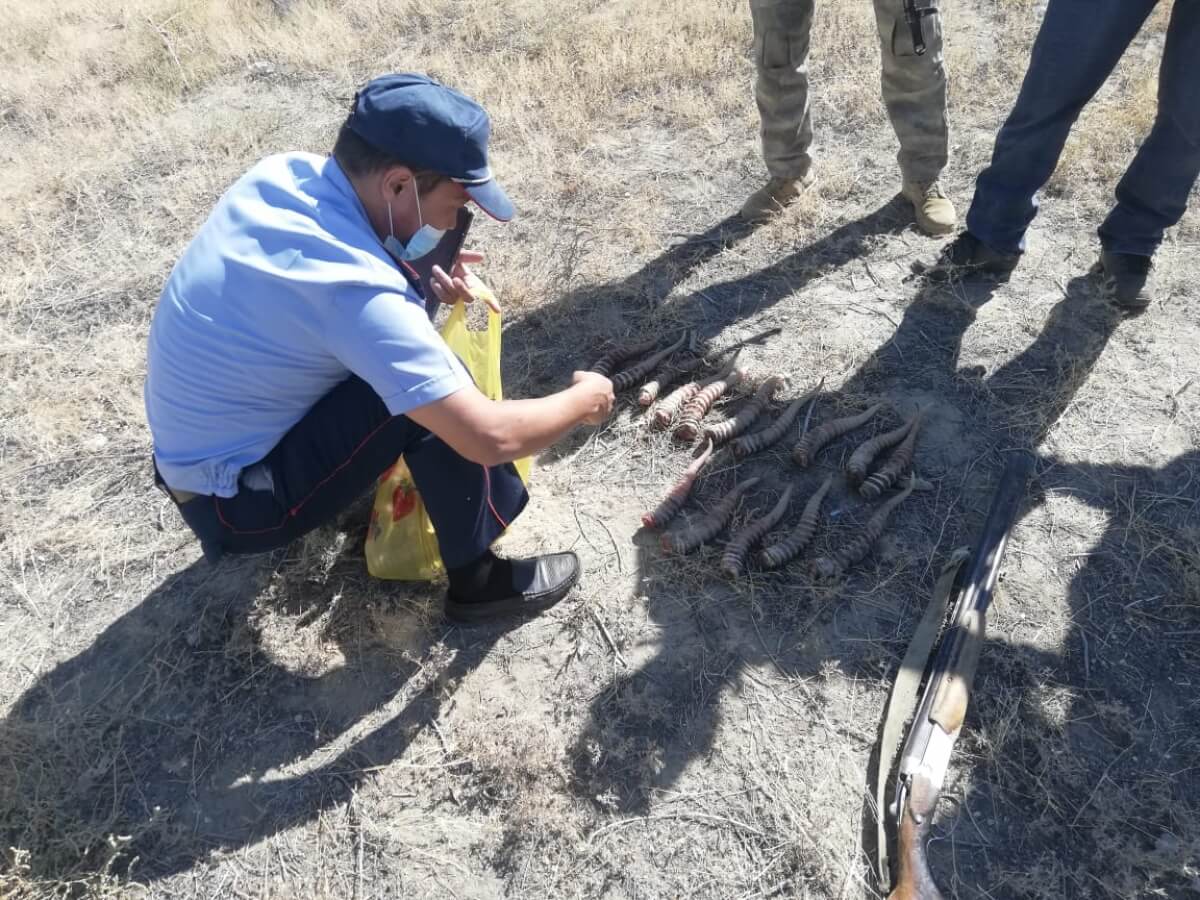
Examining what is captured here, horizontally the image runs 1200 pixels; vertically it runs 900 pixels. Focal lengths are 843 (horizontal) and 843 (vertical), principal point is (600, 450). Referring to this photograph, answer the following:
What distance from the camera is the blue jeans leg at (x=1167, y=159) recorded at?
3.72m

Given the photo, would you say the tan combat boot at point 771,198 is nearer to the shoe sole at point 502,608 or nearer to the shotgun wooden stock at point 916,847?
the shoe sole at point 502,608

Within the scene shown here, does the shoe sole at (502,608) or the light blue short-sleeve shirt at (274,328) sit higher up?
the light blue short-sleeve shirt at (274,328)

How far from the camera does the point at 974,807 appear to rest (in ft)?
8.75

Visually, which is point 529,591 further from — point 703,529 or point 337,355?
point 337,355

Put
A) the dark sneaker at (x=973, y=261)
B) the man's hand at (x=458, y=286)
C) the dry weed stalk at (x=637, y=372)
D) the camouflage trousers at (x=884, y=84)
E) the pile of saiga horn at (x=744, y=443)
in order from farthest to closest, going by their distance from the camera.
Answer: the camouflage trousers at (x=884, y=84)
the dark sneaker at (x=973, y=261)
the dry weed stalk at (x=637, y=372)
the pile of saiga horn at (x=744, y=443)
the man's hand at (x=458, y=286)

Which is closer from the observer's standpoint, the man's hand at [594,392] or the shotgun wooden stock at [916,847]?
the shotgun wooden stock at [916,847]

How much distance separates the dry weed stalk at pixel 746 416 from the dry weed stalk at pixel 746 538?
0.40 metres

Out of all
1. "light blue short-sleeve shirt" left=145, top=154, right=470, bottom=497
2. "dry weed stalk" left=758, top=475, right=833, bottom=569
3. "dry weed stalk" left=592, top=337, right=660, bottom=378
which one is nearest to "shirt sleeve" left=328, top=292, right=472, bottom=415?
"light blue short-sleeve shirt" left=145, top=154, right=470, bottom=497

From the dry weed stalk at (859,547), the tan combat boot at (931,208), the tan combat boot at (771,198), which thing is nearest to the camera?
the dry weed stalk at (859,547)

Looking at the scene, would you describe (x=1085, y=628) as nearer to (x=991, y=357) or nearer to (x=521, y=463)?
(x=991, y=357)

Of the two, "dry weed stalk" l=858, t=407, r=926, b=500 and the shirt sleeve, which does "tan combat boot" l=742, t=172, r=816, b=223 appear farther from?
the shirt sleeve

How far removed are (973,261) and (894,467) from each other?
162cm

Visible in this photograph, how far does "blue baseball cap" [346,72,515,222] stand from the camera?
2.31 metres

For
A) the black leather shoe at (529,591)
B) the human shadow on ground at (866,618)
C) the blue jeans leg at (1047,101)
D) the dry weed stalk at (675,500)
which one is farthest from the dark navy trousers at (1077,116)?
the black leather shoe at (529,591)
